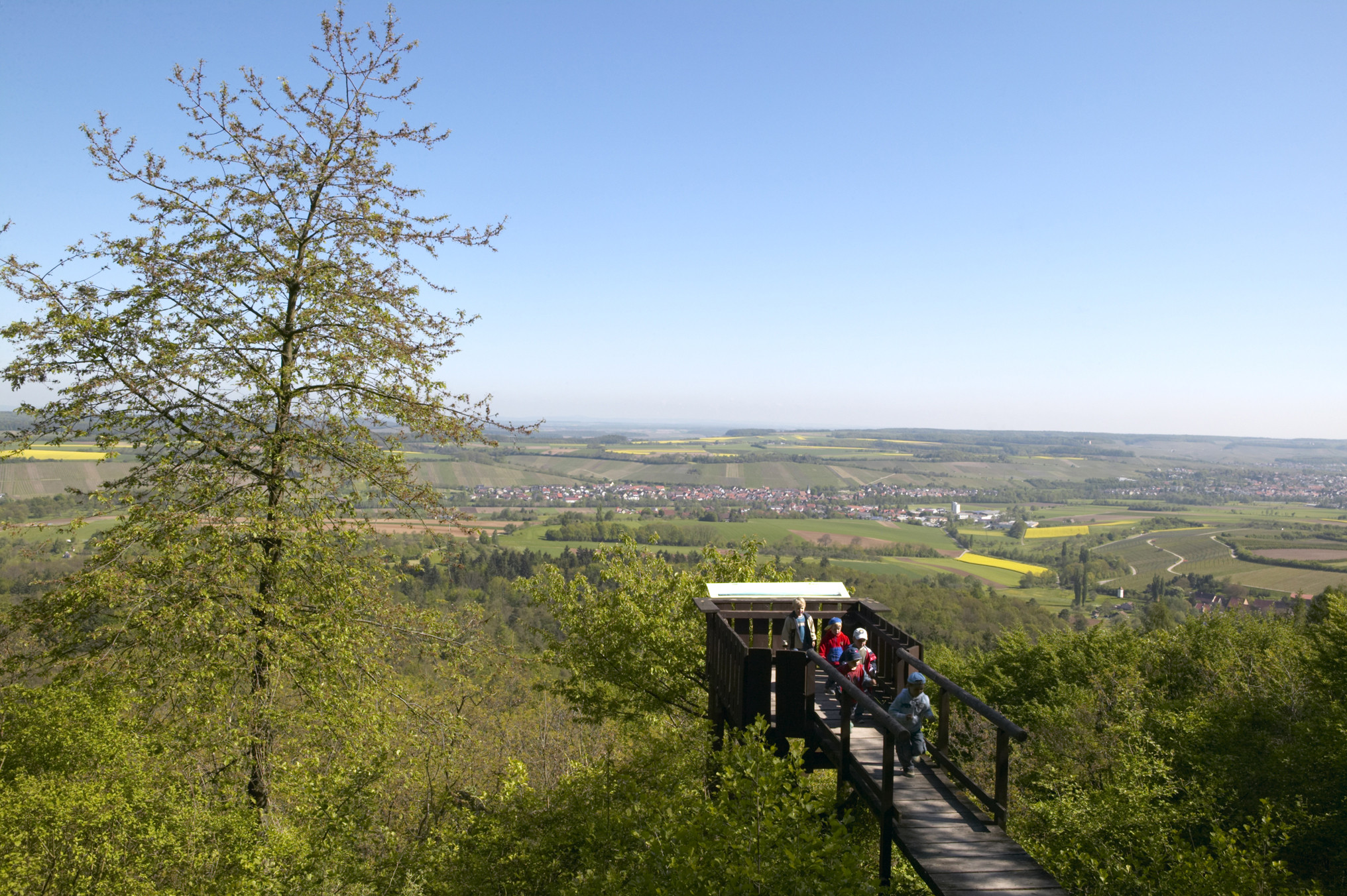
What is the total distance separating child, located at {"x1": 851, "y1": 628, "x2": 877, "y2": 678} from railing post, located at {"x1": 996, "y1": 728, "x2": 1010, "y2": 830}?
238 cm

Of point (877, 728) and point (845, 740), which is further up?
point (845, 740)

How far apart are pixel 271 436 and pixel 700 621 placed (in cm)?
812

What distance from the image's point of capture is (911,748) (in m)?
6.73

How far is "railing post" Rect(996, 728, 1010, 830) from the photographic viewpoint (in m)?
5.64

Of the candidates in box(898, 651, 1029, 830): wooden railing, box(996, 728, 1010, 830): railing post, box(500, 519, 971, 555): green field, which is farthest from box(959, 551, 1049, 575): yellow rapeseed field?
box(996, 728, 1010, 830): railing post

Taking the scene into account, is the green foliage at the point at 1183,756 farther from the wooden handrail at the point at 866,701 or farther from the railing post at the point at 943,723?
the wooden handrail at the point at 866,701

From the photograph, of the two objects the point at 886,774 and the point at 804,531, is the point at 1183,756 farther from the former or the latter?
the point at 804,531

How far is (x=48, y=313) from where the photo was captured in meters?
8.04

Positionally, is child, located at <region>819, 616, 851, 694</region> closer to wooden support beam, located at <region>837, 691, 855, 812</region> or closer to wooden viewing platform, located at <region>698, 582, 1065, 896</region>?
wooden viewing platform, located at <region>698, 582, 1065, 896</region>

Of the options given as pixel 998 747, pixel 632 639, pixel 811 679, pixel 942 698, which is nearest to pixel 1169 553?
pixel 632 639

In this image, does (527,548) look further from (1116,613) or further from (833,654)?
(833,654)

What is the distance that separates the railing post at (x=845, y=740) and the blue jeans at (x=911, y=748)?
446 mm

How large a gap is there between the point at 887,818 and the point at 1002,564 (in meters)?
107

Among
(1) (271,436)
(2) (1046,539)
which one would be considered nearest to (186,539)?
(1) (271,436)
